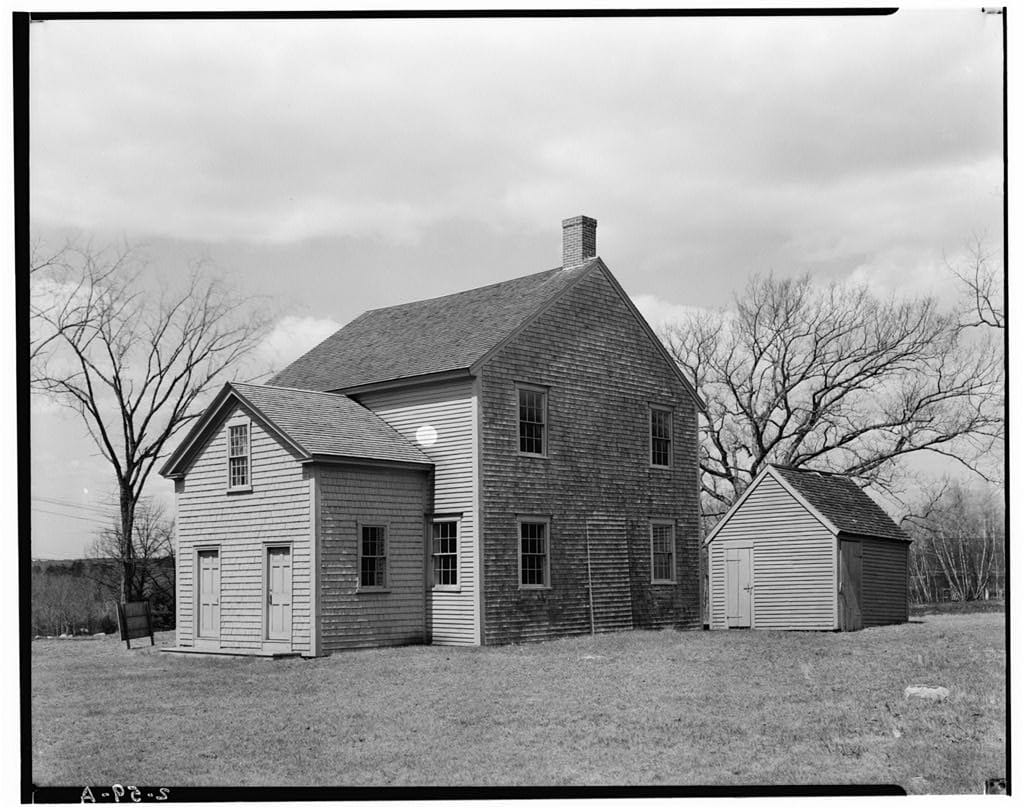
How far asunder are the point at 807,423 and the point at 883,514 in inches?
156

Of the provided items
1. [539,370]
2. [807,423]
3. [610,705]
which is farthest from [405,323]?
[610,705]

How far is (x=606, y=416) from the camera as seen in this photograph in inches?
930

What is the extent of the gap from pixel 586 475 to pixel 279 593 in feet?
21.5

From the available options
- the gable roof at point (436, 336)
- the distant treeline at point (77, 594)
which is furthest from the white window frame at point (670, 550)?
the distant treeline at point (77, 594)

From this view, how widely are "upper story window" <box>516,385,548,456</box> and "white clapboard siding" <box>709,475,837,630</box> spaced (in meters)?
6.07

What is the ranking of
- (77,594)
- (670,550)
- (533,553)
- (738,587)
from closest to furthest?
(77,594) → (533,553) → (670,550) → (738,587)

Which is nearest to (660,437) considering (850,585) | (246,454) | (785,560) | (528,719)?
(785,560)

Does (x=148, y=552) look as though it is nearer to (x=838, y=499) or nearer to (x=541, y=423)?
(x=541, y=423)

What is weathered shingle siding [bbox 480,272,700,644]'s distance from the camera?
21.4 meters

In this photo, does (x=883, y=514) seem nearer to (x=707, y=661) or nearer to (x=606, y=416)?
(x=606, y=416)

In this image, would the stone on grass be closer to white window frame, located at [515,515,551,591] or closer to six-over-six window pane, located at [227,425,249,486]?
white window frame, located at [515,515,551,591]

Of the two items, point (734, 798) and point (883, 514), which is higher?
point (883, 514)

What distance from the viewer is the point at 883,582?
26672mm

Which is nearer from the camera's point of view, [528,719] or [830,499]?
[528,719]
